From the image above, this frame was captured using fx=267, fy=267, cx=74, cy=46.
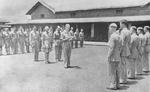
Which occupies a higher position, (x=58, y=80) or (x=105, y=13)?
(x=105, y=13)

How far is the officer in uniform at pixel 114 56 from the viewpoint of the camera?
6286 millimetres

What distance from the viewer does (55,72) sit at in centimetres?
852

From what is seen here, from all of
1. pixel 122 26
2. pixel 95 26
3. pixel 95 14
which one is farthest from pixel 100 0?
pixel 122 26

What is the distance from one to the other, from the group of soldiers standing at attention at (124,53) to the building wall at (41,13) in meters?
20.9

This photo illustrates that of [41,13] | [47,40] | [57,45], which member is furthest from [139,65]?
[41,13]

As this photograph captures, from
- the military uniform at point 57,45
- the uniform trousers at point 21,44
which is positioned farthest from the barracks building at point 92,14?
the military uniform at point 57,45

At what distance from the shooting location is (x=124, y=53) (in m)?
7.11

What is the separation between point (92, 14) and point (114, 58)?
1997cm

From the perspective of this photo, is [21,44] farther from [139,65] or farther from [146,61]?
[139,65]

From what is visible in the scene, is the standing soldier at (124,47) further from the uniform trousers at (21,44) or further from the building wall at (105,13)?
the building wall at (105,13)

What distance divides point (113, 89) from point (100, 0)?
68.0ft

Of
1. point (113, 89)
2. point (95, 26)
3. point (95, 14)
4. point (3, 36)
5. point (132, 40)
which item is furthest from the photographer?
point (95, 14)

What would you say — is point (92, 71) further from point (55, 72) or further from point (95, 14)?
point (95, 14)

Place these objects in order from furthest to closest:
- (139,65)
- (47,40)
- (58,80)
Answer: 1. (47,40)
2. (139,65)
3. (58,80)
